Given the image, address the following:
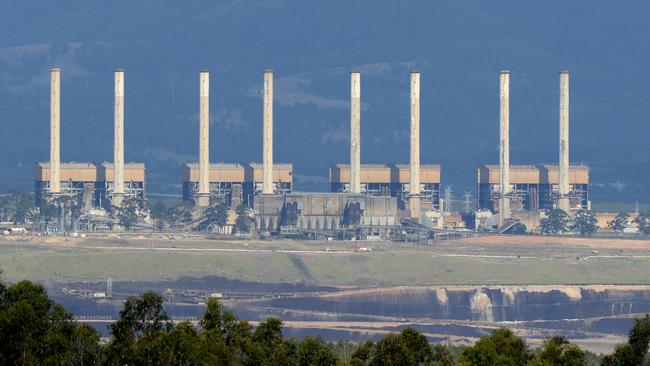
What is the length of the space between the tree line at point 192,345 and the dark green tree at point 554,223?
129m

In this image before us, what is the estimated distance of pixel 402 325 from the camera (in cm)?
13738

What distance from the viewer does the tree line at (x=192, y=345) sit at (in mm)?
61375

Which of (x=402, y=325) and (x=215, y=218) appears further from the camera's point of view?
(x=215, y=218)

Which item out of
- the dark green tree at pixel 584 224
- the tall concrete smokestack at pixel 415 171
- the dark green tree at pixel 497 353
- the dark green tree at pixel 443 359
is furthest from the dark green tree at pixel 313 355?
the dark green tree at pixel 584 224

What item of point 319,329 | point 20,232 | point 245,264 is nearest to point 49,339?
point 319,329

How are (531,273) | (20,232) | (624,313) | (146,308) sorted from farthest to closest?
(20,232)
(531,273)
(624,313)
(146,308)

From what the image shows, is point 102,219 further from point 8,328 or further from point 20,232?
point 8,328

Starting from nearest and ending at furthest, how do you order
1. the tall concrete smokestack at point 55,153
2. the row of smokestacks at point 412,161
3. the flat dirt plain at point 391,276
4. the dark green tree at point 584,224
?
the flat dirt plain at point 391,276
the tall concrete smokestack at point 55,153
the dark green tree at point 584,224
the row of smokestacks at point 412,161

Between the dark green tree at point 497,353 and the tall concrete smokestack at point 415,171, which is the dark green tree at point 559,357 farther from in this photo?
the tall concrete smokestack at point 415,171

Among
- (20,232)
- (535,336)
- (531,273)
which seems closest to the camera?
(535,336)

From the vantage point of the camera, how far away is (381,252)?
17375 centimetres

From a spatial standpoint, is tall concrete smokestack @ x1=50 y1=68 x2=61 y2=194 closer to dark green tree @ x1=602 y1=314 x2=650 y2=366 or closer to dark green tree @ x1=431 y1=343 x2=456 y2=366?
dark green tree @ x1=431 y1=343 x2=456 y2=366

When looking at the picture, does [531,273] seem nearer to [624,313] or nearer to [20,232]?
[624,313]

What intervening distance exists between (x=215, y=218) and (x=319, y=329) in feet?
208
